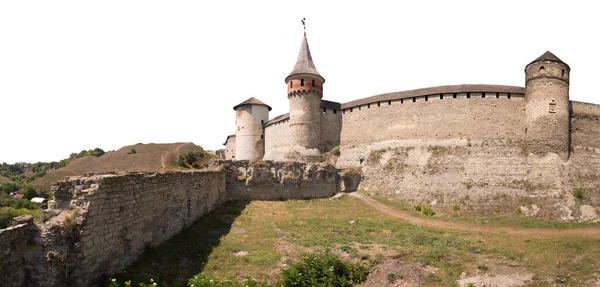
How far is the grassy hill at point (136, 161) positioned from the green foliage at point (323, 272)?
3678cm

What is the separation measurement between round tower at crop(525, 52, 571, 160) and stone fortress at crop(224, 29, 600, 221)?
7 cm

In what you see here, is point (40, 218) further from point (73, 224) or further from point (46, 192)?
point (46, 192)

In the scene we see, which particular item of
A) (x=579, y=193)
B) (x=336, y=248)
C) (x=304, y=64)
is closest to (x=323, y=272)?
(x=336, y=248)

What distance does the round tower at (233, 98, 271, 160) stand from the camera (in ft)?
129

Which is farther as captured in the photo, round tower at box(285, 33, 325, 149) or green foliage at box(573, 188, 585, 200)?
round tower at box(285, 33, 325, 149)

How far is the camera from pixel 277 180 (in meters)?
23.5

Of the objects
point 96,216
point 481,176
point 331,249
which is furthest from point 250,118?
point 96,216

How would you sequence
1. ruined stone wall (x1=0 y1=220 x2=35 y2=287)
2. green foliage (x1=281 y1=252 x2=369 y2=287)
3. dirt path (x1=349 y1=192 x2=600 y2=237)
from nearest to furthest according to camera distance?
ruined stone wall (x1=0 y1=220 x2=35 y2=287) < green foliage (x1=281 y1=252 x2=369 y2=287) < dirt path (x1=349 y1=192 x2=600 y2=237)

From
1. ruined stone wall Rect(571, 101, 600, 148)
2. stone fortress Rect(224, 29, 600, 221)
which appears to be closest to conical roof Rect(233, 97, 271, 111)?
stone fortress Rect(224, 29, 600, 221)

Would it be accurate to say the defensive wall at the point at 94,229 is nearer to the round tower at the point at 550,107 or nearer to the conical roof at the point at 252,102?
the round tower at the point at 550,107

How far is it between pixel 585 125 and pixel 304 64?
25.2 meters

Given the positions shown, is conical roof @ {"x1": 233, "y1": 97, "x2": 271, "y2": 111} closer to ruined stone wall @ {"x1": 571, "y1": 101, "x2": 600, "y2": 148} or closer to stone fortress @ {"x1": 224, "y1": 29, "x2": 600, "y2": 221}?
stone fortress @ {"x1": 224, "y1": 29, "x2": 600, "y2": 221}

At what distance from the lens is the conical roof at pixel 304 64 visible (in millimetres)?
30594

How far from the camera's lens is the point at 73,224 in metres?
6.88
